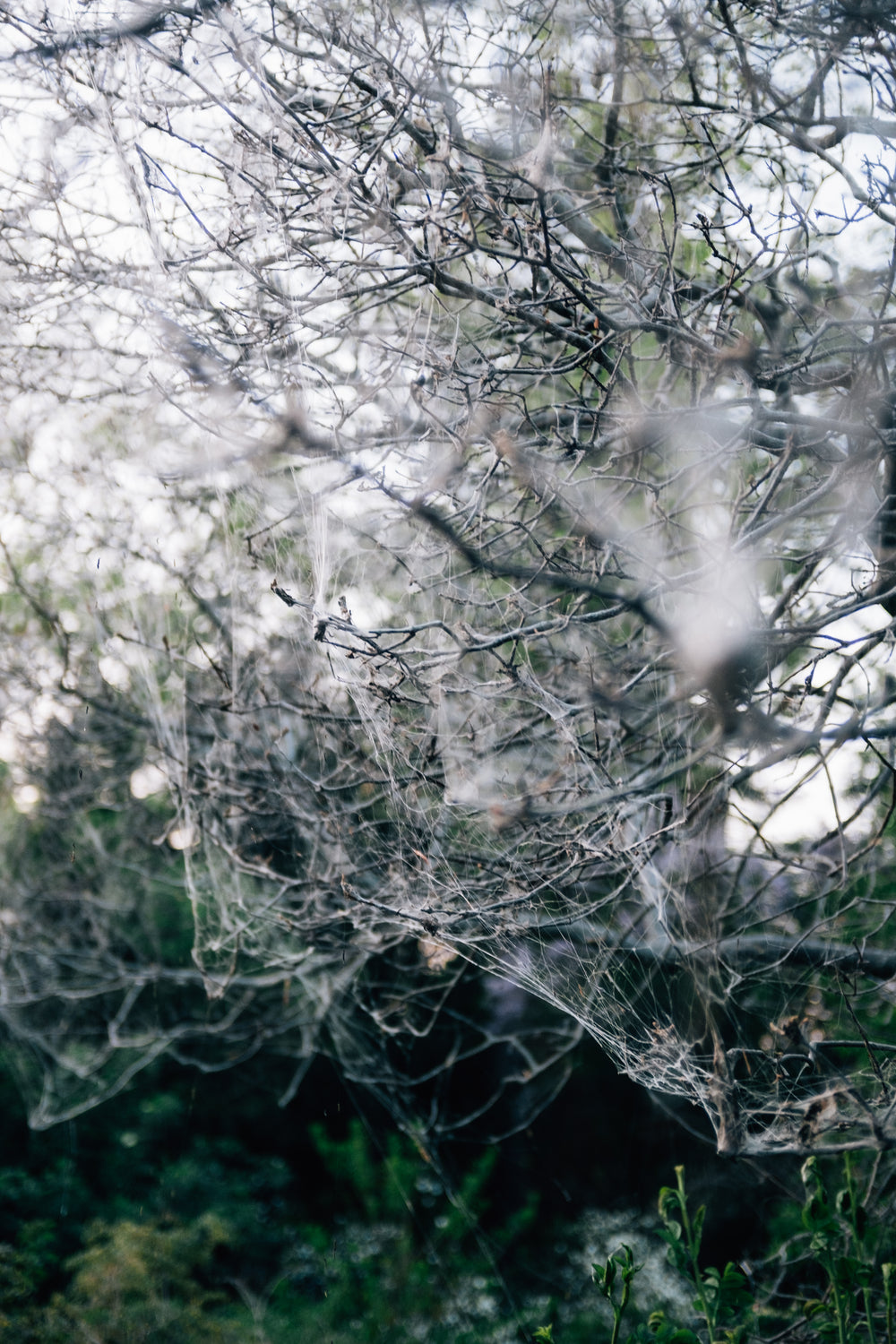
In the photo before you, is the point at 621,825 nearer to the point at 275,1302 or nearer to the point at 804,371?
the point at 804,371

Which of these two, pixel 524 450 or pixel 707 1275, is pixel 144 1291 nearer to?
pixel 707 1275

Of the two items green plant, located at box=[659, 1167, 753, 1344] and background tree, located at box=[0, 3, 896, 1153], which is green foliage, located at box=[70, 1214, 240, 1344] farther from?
green plant, located at box=[659, 1167, 753, 1344]

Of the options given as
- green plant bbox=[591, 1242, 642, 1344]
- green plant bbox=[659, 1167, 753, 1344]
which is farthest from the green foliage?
green plant bbox=[591, 1242, 642, 1344]

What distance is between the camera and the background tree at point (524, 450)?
2561 millimetres

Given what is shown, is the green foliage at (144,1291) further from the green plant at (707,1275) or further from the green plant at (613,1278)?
the green plant at (613,1278)

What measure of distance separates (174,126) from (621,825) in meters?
2.66

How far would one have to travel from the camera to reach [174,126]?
2.94 meters

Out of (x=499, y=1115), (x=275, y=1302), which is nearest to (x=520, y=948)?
(x=275, y=1302)

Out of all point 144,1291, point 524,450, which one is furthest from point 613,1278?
point 144,1291

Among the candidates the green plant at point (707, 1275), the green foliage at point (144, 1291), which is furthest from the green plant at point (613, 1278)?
the green foliage at point (144, 1291)

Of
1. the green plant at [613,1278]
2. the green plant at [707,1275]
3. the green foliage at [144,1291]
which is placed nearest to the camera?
the green plant at [613,1278]

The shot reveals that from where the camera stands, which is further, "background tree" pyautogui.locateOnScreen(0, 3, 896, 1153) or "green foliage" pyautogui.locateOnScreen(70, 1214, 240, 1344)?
"green foliage" pyautogui.locateOnScreen(70, 1214, 240, 1344)

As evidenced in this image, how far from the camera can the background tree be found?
2.56 meters

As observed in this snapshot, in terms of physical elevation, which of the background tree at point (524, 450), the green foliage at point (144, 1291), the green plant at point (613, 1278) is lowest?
the green foliage at point (144, 1291)
